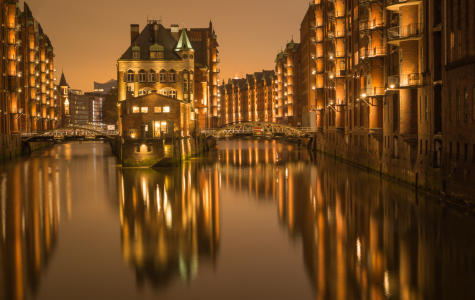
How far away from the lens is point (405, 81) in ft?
101

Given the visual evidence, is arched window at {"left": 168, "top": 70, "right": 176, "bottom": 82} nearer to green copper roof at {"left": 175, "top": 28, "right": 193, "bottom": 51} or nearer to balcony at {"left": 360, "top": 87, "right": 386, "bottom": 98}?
green copper roof at {"left": 175, "top": 28, "right": 193, "bottom": 51}

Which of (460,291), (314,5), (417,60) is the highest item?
(314,5)

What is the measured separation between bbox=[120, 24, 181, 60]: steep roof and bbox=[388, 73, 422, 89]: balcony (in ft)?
132

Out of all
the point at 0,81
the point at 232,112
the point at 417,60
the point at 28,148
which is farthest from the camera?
the point at 232,112

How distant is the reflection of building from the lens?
A: 17.4 metres

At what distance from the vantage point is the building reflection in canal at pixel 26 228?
15961mm

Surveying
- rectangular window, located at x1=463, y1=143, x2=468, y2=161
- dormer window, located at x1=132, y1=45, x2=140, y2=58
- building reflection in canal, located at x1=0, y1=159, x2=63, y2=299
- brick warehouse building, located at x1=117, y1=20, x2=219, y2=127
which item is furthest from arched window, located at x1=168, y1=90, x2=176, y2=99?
Result: rectangular window, located at x1=463, y1=143, x2=468, y2=161

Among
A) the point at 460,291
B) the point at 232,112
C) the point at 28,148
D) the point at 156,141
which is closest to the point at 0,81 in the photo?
the point at 28,148

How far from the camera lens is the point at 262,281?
15.7 meters

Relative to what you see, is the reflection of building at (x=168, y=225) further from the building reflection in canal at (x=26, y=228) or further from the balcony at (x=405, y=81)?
the balcony at (x=405, y=81)

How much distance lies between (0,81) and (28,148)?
15.4 metres

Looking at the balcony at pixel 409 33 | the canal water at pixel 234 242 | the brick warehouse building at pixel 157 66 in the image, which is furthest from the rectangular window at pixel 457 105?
the brick warehouse building at pixel 157 66

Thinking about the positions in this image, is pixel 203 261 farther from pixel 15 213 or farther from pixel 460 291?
pixel 15 213

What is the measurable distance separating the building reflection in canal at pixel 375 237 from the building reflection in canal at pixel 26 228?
27.9 feet
